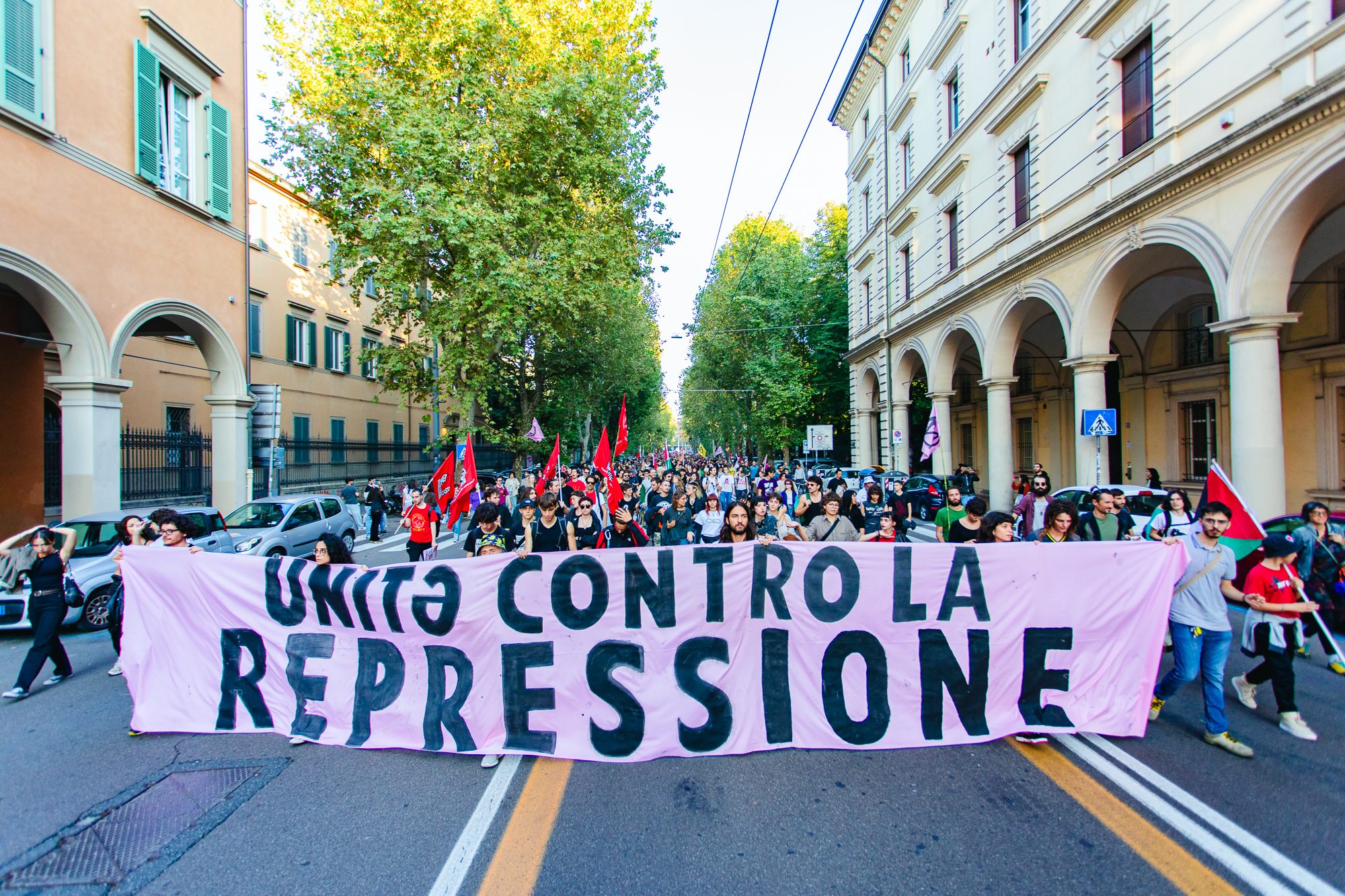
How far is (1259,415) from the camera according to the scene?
34.1ft

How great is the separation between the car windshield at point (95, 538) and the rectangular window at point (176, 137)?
8.02 m

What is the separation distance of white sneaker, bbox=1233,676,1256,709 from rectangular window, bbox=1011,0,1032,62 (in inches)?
698

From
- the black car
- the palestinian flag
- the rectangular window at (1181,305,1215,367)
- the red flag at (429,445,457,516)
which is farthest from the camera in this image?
the black car

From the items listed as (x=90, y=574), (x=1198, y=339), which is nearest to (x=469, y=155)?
(x=90, y=574)

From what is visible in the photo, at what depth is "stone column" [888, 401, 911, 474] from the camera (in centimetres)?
2403

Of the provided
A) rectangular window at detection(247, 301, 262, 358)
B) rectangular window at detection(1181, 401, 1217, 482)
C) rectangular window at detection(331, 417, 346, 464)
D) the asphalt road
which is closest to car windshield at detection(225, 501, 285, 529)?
the asphalt road

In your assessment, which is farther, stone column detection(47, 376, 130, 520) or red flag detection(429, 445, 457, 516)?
stone column detection(47, 376, 130, 520)

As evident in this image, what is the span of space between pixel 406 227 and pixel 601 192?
673cm

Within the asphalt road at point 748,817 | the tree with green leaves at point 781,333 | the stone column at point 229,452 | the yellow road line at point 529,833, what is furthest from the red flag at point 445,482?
the tree with green leaves at point 781,333

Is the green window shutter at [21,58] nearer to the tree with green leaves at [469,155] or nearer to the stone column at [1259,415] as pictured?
the tree with green leaves at [469,155]

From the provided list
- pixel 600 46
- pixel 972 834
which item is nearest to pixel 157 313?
pixel 600 46

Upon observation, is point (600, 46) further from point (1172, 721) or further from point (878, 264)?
point (1172, 721)

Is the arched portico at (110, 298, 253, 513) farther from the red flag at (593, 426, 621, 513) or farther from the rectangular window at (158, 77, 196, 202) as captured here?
the red flag at (593, 426, 621, 513)

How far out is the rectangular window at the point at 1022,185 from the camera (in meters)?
16.9
